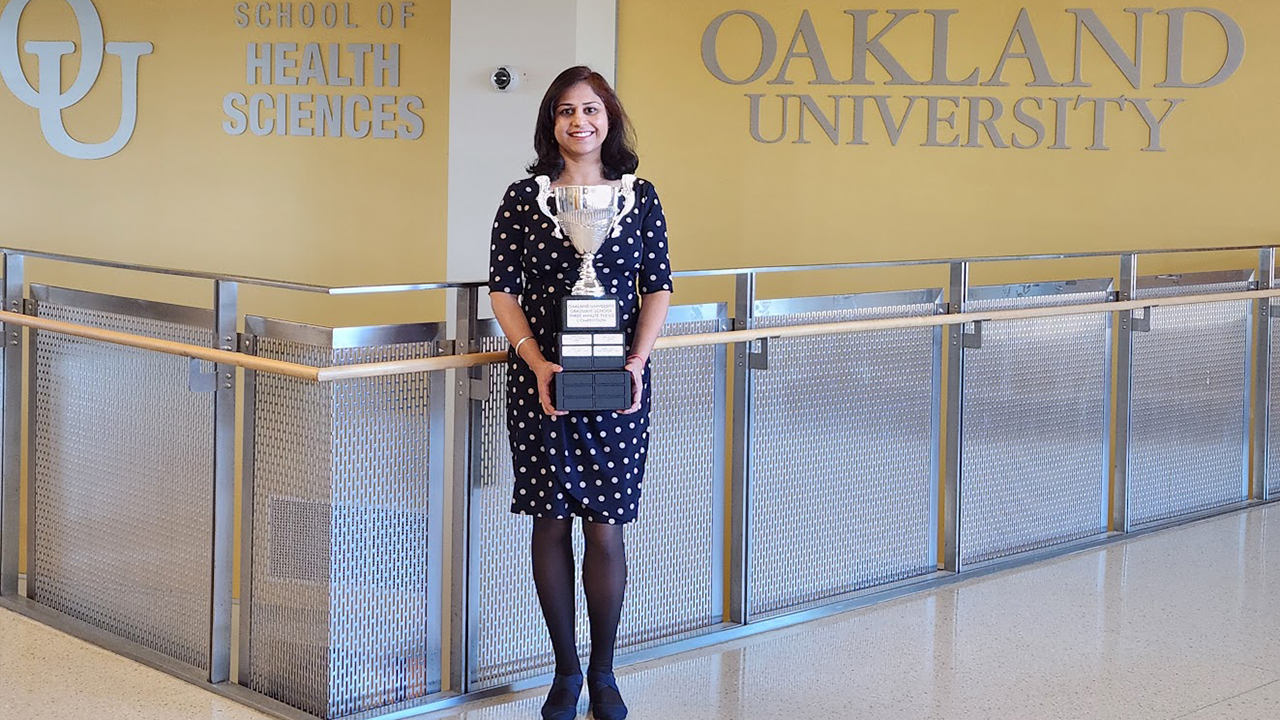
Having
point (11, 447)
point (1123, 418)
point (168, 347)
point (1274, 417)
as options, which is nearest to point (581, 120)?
point (168, 347)

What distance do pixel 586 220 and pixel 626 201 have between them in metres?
0.12

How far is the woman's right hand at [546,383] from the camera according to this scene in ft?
11.3

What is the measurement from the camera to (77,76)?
10.0 m

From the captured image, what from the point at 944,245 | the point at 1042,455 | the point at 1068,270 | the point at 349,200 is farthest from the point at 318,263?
the point at 1042,455

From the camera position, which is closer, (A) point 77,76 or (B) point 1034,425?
(B) point 1034,425

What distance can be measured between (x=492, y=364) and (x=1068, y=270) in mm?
4307

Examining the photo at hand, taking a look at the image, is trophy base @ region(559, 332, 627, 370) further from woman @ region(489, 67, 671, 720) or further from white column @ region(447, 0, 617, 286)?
white column @ region(447, 0, 617, 286)

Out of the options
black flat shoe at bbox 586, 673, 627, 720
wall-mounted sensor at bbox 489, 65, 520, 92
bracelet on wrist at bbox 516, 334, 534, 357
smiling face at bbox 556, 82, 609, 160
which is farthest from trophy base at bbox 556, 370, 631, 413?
wall-mounted sensor at bbox 489, 65, 520, 92

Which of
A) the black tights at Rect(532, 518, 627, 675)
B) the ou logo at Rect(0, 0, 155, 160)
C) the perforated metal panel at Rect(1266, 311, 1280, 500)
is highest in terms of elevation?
the ou logo at Rect(0, 0, 155, 160)

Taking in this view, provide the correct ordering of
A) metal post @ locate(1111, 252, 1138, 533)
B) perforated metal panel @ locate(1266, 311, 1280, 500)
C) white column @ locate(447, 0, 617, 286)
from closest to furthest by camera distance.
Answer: metal post @ locate(1111, 252, 1138, 533), perforated metal panel @ locate(1266, 311, 1280, 500), white column @ locate(447, 0, 617, 286)

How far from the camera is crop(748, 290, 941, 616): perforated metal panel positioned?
4508mm

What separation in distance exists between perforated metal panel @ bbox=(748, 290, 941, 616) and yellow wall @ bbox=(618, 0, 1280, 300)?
8.76 feet

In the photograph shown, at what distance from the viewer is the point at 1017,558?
5.24m

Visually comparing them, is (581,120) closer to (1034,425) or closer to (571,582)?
(571,582)
